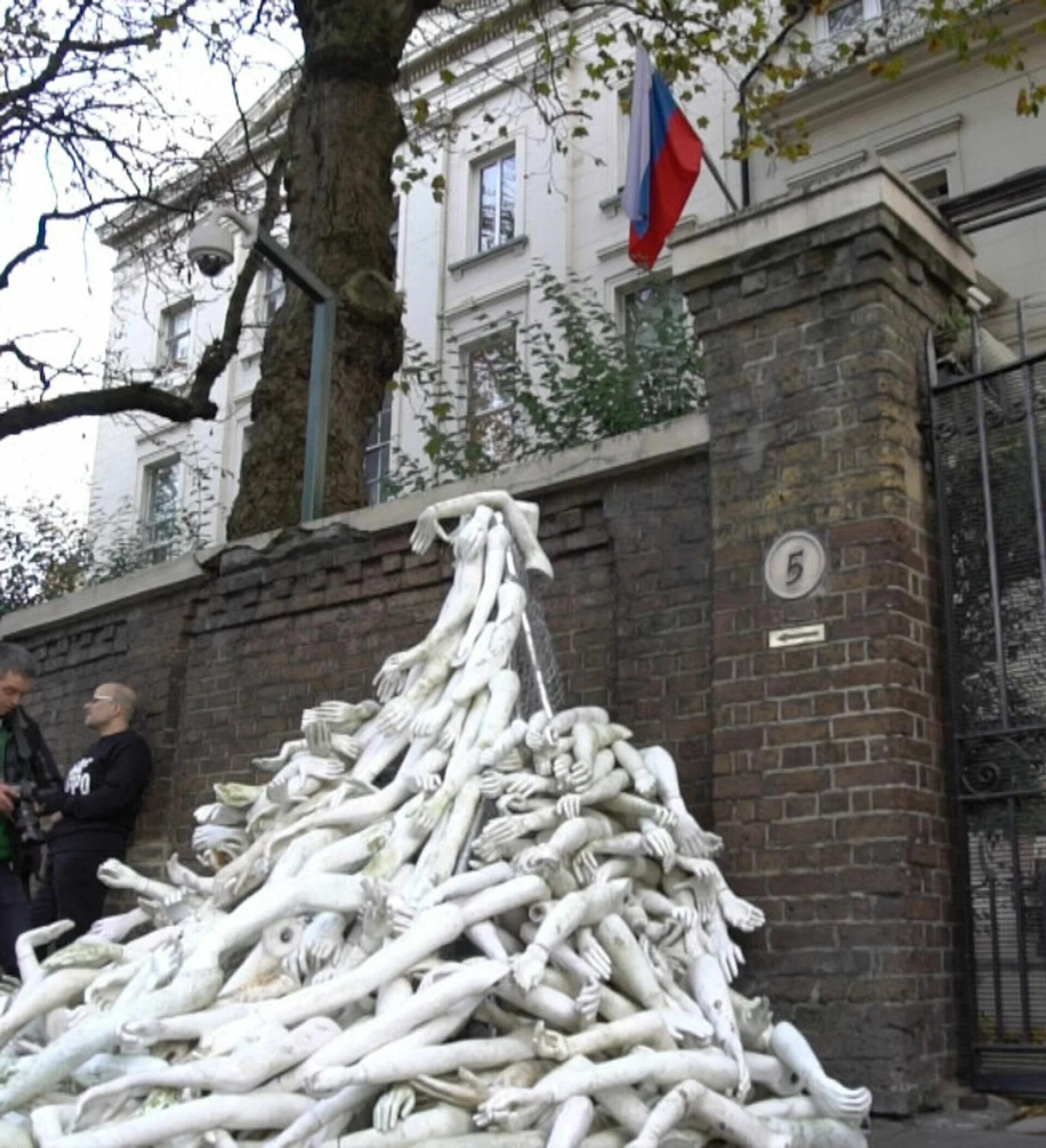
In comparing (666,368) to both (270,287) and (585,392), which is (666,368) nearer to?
(585,392)

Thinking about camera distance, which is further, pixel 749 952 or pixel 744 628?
pixel 744 628

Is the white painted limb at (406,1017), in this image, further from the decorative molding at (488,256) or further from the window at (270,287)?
the window at (270,287)

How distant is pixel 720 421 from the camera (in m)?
5.43

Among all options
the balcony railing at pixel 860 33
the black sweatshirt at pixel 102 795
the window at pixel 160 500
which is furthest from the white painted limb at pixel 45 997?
the window at pixel 160 500

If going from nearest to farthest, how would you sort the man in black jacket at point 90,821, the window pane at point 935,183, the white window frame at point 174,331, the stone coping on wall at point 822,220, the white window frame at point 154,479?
the stone coping on wall at point 822,220 < the man in black jacket at point 90,821 < the window pane at point 935,183 < the white window frame at point 154,479 < the white window frame at point 174,331

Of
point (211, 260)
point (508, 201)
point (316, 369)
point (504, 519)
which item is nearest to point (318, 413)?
point (316, 369)

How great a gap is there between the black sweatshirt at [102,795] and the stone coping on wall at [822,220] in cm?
354

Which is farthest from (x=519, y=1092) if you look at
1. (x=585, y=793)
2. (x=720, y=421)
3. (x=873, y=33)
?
(x=873, y=33)

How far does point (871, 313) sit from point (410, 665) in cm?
213

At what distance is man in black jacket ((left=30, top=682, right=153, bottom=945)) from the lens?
6492 mm

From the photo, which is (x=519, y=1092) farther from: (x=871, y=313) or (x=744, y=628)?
(x=871, y=313)

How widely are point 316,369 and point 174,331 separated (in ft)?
50.4

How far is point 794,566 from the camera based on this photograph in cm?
504

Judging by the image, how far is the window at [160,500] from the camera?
1675cm
